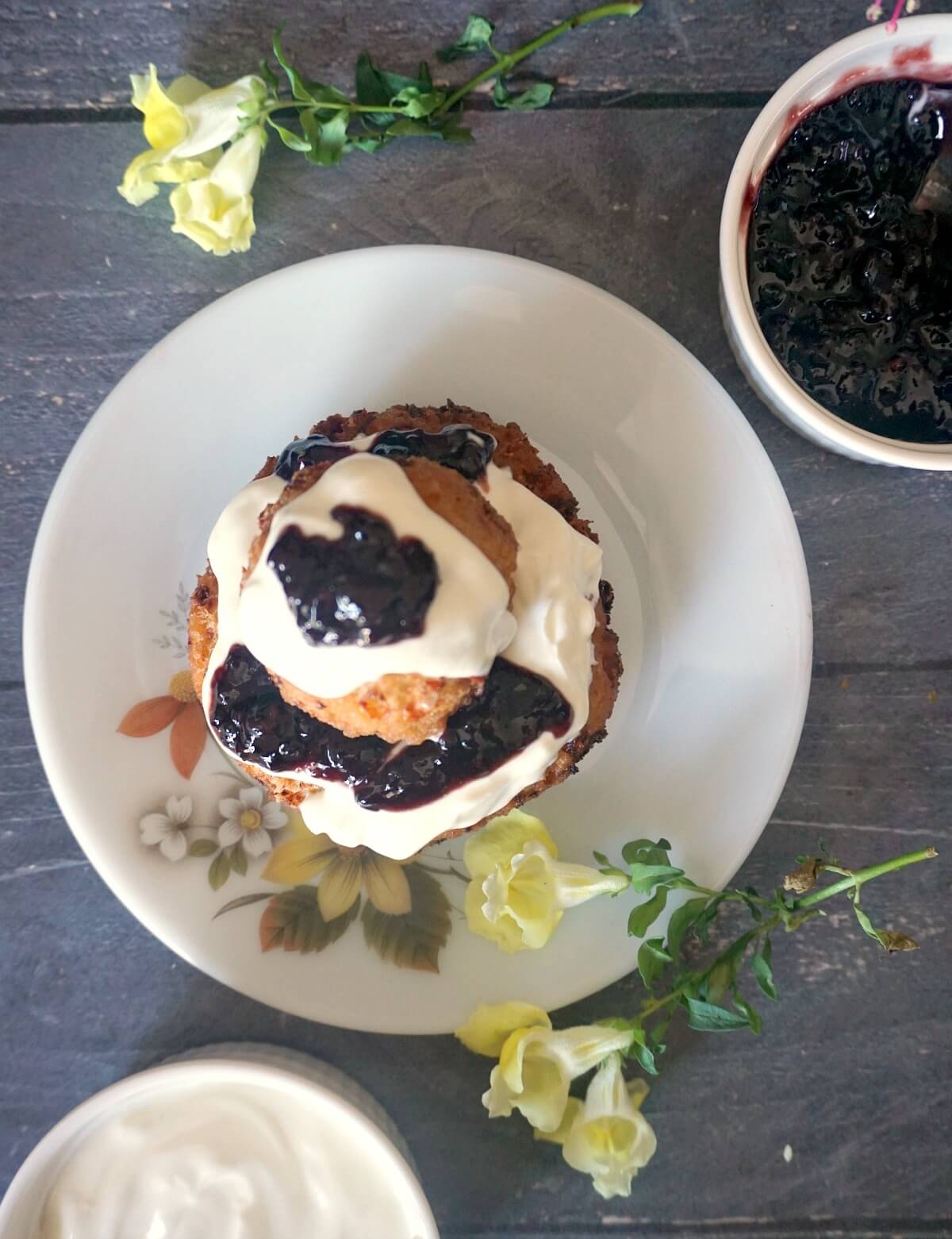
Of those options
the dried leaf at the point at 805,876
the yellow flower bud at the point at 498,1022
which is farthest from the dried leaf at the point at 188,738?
the dried leaf at the point at 805,876

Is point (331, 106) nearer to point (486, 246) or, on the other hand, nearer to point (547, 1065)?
point (486, 246)

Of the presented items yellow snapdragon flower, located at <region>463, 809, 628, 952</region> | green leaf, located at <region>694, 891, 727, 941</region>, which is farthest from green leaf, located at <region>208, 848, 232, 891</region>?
green leaf, located at <region>694, 891, 727, 941</region>

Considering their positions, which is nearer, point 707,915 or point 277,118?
point 707,915

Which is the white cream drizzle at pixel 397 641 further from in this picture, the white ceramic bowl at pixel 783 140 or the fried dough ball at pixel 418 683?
the white ceramic bowl at pixel 783 140

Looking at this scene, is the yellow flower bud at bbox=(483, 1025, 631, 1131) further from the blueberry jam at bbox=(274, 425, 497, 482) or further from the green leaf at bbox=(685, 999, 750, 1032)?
the blueberry jam at bbox=(274, 425, 497, 482)

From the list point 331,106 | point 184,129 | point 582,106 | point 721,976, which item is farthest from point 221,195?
point 721,976

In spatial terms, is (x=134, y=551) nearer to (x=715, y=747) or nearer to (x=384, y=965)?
(x=384, y=965)
